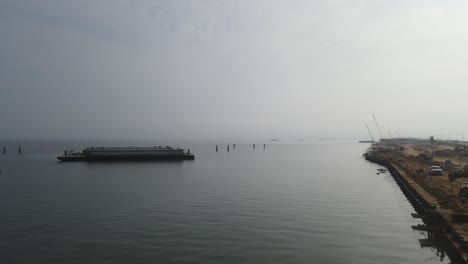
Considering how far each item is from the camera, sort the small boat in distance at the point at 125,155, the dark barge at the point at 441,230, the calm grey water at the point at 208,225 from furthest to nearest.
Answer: the small boat in distance at the point at 125,155
the calm grey water at the point at 208,225
the dark barge at the point at 441,230

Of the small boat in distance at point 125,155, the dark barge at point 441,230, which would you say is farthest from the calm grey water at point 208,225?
the small boat in distance at point 125,155

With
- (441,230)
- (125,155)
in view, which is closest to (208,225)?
(441,230)

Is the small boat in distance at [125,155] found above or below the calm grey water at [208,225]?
above

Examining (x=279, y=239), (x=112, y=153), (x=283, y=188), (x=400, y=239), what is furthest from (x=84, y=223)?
(x=112, y=153)

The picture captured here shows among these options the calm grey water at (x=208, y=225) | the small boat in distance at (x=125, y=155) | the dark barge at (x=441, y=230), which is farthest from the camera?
the small boat in distance at (x=125, y=155)

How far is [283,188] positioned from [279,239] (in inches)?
934

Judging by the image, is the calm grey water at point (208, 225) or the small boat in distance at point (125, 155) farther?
the small boat in distance at point (125, 155)

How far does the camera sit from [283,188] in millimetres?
46438

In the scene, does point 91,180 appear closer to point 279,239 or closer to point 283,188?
point 283,188

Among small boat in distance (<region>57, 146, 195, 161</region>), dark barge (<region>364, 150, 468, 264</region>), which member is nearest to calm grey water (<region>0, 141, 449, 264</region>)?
dark barge (<region>364, 150, 468, 264</region>)

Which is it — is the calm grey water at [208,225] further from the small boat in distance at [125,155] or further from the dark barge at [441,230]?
the small boat in distance at [125,155]

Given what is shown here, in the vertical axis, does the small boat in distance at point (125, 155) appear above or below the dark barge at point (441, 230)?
above

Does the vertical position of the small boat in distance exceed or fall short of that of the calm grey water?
it exceeds it

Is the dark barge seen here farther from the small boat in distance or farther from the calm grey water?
the small boat in distance
